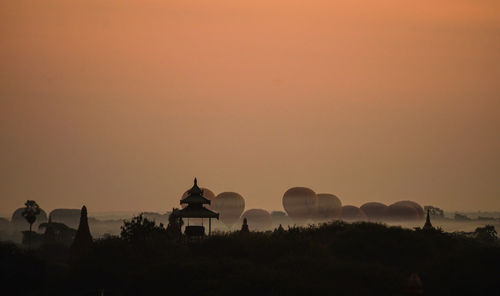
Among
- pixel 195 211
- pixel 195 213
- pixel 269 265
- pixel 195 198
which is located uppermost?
pixel 195 198

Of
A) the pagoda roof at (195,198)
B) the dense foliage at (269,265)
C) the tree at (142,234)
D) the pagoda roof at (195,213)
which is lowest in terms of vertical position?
the dense foliage at (269,265)

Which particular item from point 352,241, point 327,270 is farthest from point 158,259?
point 352,241

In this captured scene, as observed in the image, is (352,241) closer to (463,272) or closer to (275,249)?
(275,249)

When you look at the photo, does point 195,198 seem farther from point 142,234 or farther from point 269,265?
point 269,265

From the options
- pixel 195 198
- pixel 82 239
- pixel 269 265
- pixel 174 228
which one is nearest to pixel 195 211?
pixel 195 198

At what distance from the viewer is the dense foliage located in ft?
292

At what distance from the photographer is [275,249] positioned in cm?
10494

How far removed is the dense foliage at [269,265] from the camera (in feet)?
292

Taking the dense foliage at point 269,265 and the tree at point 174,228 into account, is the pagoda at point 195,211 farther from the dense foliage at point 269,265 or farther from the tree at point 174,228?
the tree at point 174,228

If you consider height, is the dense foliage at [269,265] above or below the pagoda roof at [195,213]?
below

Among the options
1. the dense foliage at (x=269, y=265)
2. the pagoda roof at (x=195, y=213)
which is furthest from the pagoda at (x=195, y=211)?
the dense foliage at (x=269, y=265)

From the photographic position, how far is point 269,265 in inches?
3873

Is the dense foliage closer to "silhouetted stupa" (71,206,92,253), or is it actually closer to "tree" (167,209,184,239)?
"tree" (167,209,184,239)

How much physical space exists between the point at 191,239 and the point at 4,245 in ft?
71.1
